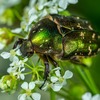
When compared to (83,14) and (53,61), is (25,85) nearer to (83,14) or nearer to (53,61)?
(53,61)

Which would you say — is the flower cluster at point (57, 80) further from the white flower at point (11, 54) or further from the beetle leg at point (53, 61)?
the white flower at point (11, 54)

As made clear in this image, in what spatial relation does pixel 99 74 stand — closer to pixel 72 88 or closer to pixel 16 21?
pixel 72 88

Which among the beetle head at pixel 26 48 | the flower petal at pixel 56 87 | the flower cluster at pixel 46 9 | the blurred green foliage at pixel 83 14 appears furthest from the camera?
the blurred green foliage at pixel 83 14

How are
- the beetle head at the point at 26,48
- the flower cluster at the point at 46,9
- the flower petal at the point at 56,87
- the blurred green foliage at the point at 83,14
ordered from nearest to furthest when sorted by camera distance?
the flower petal at the point at 56,87
the beetle head at the point at 26,48
the flower cluster at the point at 46,9
the blurred green foliage at the point at 83,14

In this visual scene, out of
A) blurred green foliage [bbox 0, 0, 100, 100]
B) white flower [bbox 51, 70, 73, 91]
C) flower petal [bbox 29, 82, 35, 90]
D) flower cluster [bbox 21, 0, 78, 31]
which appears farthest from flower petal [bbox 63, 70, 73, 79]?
blurred green foliage [bbox 0, 0, 100, 100]

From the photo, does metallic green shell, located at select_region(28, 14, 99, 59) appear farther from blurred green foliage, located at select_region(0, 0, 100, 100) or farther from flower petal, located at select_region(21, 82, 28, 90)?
blurred green foliage, located at select_region(0, 0, 100, 100)

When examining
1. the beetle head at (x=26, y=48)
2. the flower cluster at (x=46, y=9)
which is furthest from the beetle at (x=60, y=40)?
the flower cluster at (x=46, y=9)

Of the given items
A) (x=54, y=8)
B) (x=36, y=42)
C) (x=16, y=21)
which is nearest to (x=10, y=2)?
(x=16, y=21)

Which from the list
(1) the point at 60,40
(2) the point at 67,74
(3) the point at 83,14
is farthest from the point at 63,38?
(3) the point at 83,14
